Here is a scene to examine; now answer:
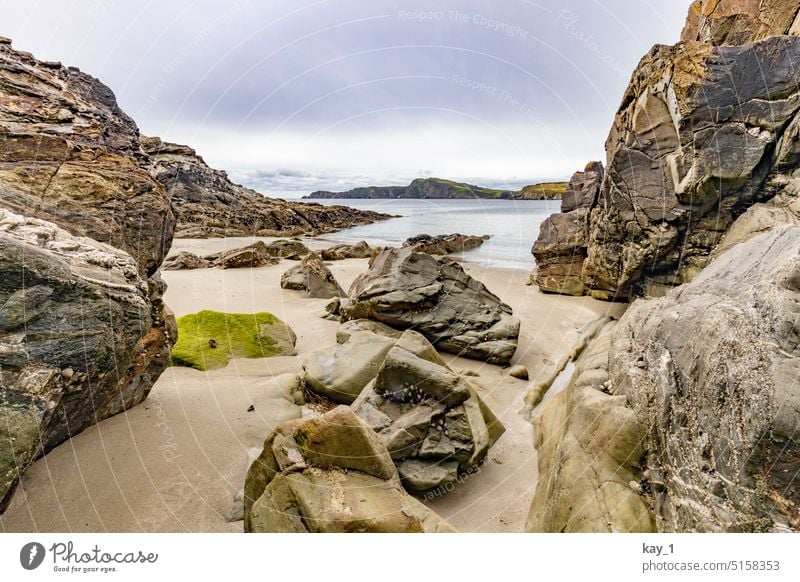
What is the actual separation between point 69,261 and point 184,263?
16479 mm

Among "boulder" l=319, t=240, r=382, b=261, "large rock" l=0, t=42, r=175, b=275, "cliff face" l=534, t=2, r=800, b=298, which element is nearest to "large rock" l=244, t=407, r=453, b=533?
"large rock" l=0, t=42, r=175, b=275

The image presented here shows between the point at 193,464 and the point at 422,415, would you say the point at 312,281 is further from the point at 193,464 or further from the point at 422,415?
the point at 193,464

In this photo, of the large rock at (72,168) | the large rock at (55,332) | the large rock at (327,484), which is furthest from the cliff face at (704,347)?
the large rock at (72,168)

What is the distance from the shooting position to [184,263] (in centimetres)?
1828

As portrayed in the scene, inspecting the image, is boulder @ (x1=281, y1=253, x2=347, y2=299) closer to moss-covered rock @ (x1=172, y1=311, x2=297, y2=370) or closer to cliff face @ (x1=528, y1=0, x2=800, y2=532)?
moss-covered rock @ (x1=172, y1=311, x2=297, y2=370)

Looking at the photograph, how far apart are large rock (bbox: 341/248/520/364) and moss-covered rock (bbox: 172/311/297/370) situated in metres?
2.05

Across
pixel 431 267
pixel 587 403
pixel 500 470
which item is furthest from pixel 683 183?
pixel 500 470

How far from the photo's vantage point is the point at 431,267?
1066 cm

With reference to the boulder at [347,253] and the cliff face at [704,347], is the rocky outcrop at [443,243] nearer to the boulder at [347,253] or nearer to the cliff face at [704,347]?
the boulder at [347,253]

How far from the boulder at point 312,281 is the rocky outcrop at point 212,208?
21982 mm

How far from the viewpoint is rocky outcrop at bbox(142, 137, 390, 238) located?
38162 mm

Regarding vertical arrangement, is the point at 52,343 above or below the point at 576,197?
below

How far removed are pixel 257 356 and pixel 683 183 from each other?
9967 millimetres
